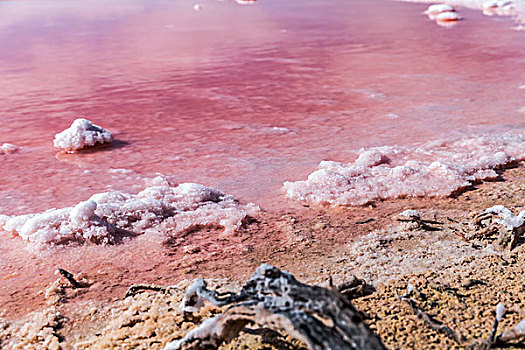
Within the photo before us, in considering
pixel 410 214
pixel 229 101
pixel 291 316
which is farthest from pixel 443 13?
pixel 291 316

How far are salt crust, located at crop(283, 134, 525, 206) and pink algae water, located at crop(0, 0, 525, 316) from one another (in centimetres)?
16

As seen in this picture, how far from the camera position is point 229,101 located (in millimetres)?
3959

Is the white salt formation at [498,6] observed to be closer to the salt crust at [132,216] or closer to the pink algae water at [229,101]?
the pink algae water at [229,101]

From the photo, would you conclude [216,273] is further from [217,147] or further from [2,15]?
[2,15]

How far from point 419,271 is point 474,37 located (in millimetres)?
6218

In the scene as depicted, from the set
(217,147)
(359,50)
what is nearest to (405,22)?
(359,50)

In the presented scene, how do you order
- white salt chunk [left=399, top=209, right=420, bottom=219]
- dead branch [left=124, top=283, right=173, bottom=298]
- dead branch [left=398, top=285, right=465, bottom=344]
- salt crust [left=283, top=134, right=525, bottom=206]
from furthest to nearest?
1. salt crust [left=283, top=134, right=525, bottom=206]
2. white salt chunk [left=399, top=209, right=420, bottom=219]
3. dead branch [left=124, top=283, right=173, bottom=298]
4. dead branch [left=398, top=285, right=465, bottom=344]

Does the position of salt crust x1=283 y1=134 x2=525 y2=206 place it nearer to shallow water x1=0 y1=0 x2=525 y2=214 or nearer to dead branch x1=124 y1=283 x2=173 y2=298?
shallow water x1=0 y1=0 x2=525 y2=214

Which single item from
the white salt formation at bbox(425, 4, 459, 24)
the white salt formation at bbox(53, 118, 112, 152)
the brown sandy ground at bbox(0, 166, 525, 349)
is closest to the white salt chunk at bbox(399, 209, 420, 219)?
the brown sandy ground at bbox(0, 166, 525, 349)

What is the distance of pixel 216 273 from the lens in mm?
1545

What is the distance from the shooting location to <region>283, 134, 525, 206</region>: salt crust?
212cm

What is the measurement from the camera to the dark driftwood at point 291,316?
82 centimetres

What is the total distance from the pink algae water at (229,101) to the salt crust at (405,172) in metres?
0.16

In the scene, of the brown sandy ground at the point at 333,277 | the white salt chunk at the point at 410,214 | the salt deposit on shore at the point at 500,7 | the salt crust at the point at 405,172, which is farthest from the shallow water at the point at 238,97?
the salt deposit on shore at the point at 500,7
